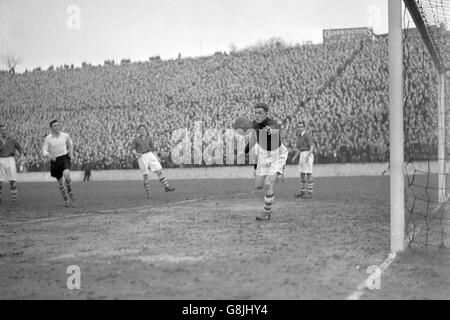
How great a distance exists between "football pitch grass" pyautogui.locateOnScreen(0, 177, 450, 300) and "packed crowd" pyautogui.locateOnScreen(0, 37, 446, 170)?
15.5m

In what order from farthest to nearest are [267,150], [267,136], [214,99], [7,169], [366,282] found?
[214,99] < [7,169] < [267,150] < [267,136] < [366,282]

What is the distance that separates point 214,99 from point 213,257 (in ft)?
119

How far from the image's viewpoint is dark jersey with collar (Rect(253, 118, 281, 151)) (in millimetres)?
10352

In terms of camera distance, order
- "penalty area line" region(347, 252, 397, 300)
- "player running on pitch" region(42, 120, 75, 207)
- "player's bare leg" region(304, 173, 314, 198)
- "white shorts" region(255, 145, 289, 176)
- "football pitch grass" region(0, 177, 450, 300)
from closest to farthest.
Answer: "penalty area line" region(347, 252, 397, 300) < "football pitch grass" region(0, 177, 450, 300) < "white shorts" region(255, 145, 289, 176) < "player running on pitch" region(42, 120, 75, 207) < "player's bare leg" region(304, 173, 314, 198)

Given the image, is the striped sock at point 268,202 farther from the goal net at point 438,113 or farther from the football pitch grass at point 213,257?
the goal net at point 438,113

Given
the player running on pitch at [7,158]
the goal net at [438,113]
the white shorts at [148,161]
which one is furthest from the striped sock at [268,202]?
the player running on pitch at [7,158]

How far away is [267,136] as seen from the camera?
10.4 metres

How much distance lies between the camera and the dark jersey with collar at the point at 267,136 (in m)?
10.4

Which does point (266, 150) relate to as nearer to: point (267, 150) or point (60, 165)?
point (267, 150)

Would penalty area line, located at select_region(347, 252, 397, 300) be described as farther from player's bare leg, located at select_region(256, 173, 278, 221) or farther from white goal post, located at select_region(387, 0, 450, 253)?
player's bare leg, located at select_region(256, 173, 278, 221)

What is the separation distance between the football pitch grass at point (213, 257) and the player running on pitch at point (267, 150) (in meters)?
0.68

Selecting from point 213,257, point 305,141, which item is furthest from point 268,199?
point 305,141

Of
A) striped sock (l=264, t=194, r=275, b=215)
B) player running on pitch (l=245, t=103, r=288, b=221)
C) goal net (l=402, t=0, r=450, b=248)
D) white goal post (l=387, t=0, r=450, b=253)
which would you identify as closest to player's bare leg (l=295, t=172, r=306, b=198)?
goal net (l=402, t=0, r=450, b=248)
